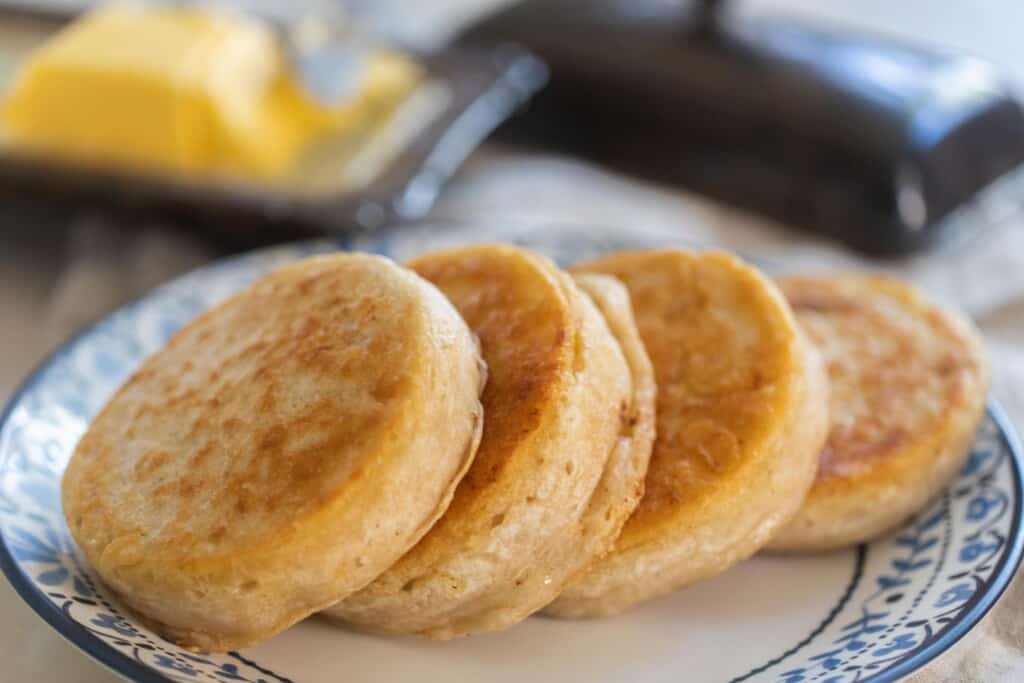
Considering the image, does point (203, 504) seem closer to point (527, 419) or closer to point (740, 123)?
point (527, 419)

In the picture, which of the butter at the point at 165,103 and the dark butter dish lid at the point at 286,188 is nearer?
the dark butter dish lid at the point at 286,188

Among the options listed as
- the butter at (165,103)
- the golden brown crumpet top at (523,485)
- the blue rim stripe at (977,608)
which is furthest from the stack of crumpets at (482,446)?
the butter at (165,103)

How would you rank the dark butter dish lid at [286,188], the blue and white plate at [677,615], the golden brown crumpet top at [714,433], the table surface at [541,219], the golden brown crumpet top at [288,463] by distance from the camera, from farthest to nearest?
the dark butter dish lid at [286,188]
the table surface at [541,219]
the golden brown crumpet top at [714,433]
the blue and white plate at [677,615]
the golden brown crumpet top at [288,463]

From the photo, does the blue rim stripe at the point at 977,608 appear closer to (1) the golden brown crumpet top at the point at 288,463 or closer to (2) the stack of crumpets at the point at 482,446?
(2) the stack of crumpets at the point at 482,446

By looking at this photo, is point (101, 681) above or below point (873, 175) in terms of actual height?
below

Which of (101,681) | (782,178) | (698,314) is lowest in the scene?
(101,681)

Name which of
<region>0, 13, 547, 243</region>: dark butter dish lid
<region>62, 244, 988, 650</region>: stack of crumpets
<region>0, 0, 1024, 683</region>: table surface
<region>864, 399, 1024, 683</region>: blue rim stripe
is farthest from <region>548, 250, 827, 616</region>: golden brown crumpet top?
<region>0, 13, 547, 243</region>: dark butter dish lid

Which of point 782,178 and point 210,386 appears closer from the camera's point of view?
point 210,386

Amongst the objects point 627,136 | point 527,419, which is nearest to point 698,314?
point 527,419

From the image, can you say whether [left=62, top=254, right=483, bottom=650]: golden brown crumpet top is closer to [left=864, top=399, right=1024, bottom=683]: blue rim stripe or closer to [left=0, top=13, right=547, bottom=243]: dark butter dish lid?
[left=864, top=399, right=1024, bottom=683]: blue rim stripe
